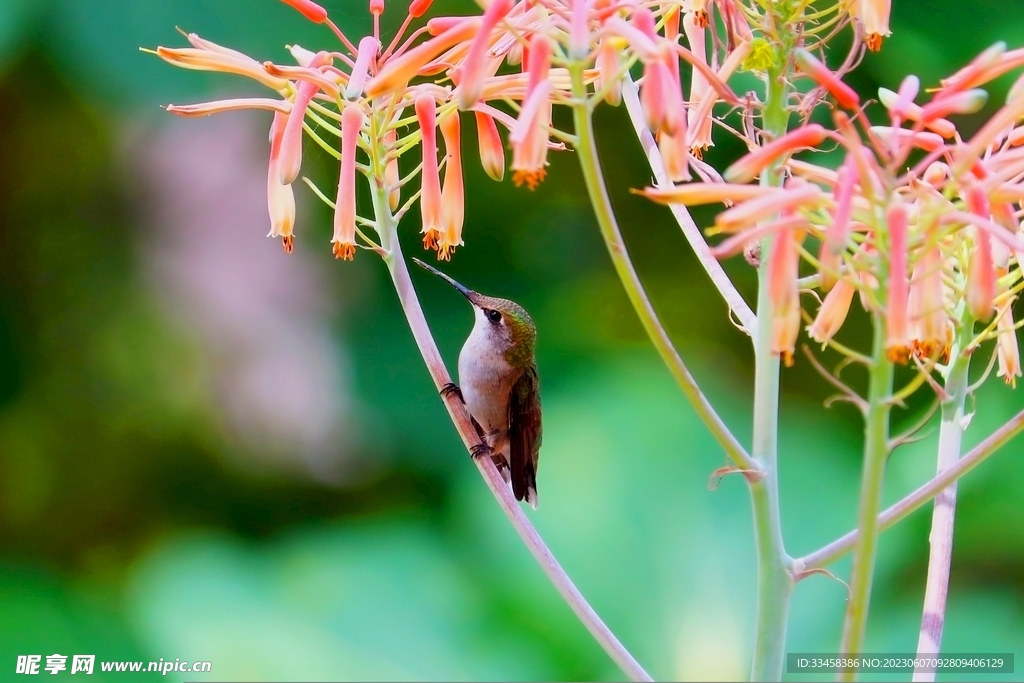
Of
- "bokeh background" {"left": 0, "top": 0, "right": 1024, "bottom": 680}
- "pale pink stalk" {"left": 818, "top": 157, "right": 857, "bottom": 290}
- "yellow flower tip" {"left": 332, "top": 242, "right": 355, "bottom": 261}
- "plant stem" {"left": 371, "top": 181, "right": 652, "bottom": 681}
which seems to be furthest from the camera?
"bokeh background" {"left": 0, "top": 0, "right": 1024, "bottom": 680}

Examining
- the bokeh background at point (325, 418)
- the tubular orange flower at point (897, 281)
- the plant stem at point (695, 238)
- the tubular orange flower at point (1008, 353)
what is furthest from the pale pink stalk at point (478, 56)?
the bokeh background at point (325, 418)

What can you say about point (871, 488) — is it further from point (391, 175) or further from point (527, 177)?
point (391, 175)

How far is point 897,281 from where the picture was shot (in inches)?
20.8

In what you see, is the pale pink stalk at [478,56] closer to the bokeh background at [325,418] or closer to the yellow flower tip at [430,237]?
the yellow flower tip at [430,237]

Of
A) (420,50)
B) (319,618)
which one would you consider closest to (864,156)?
(420,50)

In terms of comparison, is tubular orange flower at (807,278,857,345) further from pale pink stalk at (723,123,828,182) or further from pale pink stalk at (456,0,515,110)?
pale pink stalk at (456,0,515,110)

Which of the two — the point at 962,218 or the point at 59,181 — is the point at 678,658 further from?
the point at 59,181

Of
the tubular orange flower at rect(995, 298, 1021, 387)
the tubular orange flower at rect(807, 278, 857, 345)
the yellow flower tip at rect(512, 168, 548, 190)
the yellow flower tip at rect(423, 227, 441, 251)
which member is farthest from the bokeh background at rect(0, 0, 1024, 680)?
the yellow flower tip at rect(512, 168, 548, 190)

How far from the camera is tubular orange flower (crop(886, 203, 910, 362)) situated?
0.53m

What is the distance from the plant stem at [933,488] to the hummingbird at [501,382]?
0.81 metres

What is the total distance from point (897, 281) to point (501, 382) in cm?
101

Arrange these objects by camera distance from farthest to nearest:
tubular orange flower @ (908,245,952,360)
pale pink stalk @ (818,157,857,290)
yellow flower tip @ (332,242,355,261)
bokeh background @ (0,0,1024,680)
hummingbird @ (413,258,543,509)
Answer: bokeh background @ (0,0,1024,680), hummingbird @ (413,258,543,509), yellow flower tip @ (332,242,355,261), tubular orange flower @ (908,245,952,360), pale pink stalk @ (818,157,857,290)

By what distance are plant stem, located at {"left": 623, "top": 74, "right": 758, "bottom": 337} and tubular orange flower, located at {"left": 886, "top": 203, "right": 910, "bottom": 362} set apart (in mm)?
201

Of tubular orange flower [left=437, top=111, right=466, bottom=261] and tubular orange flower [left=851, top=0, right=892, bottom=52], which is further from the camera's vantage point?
tubular orange flower [left=437, top=111, right=466, bottom=261]
